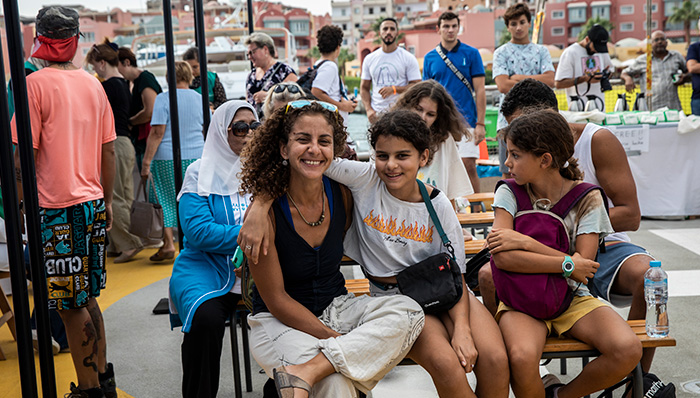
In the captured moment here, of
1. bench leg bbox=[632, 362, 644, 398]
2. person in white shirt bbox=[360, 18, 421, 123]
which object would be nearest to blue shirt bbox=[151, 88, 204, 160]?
person in white shirt bbox=[360, 18, 421, 123]

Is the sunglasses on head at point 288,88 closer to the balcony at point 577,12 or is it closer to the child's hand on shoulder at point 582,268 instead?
the child's hand on shoulder at point 582,268

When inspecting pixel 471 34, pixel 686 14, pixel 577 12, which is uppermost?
pixel 577 12

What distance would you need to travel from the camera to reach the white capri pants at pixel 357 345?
2268 millimetres

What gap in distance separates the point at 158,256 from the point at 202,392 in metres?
3.61

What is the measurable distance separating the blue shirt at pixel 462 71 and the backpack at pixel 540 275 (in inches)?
146

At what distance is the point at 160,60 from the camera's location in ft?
62.2

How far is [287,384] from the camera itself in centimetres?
216

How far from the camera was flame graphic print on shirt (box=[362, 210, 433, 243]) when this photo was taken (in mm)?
2635

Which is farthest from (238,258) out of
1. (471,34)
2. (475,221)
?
(471,34)

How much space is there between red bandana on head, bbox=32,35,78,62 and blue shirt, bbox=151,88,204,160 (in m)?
2.76

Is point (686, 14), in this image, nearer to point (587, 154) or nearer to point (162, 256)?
point (162, 256)

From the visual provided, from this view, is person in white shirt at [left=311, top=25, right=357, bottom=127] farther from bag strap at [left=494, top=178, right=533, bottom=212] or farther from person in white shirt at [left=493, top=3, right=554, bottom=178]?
bag strap at [left=494, top=178, right=533, bottom=212]

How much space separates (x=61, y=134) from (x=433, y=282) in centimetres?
182

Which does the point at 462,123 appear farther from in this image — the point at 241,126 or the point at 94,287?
the point at 94,287
